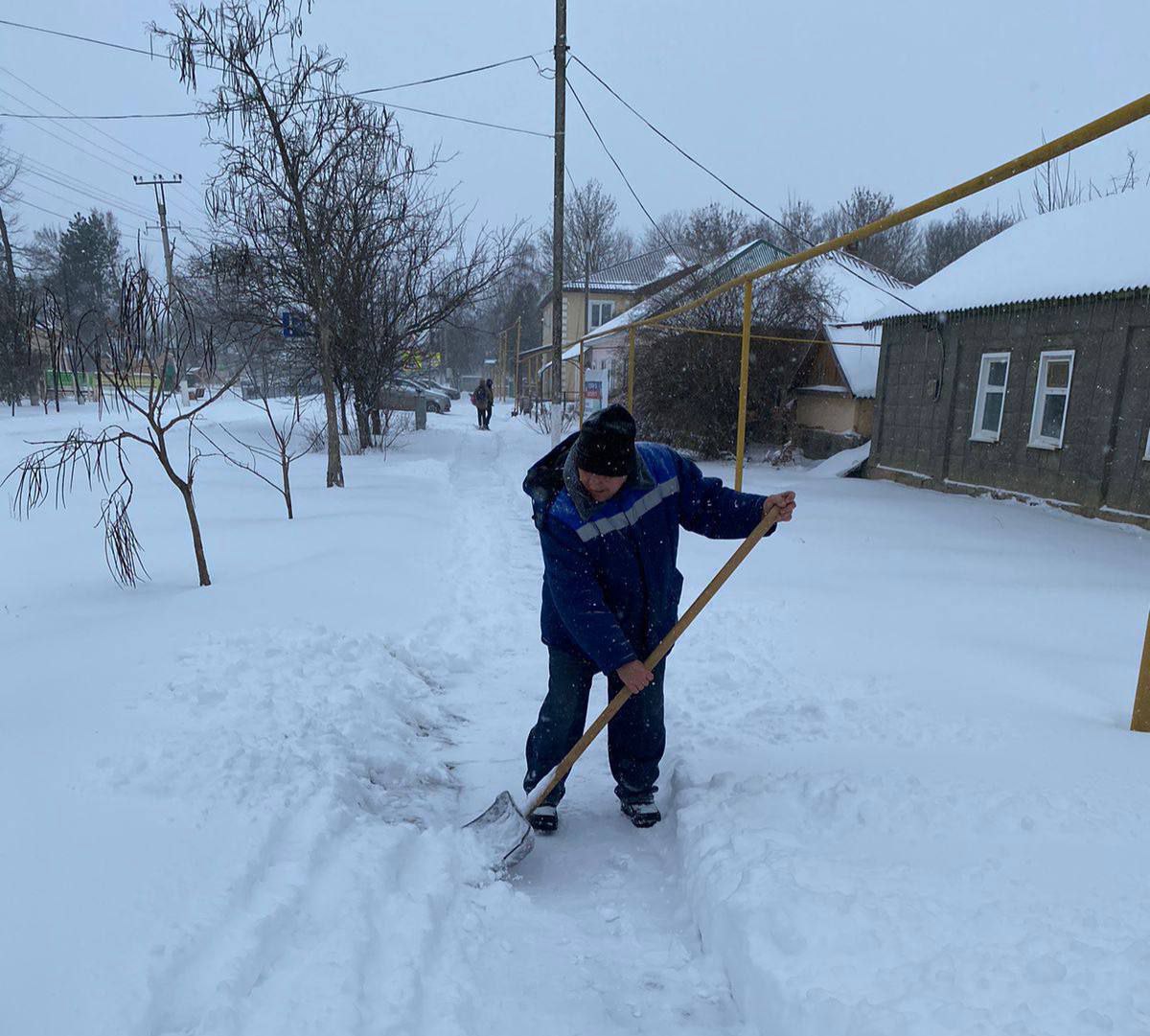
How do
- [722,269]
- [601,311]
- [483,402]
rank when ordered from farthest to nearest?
[601,311] < [483,402] < [722,269]

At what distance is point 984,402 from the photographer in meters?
11.2

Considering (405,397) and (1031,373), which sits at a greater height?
(1031,373)

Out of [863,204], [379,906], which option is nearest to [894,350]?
[379,906]

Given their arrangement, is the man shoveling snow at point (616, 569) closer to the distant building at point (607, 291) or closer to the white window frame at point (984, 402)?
the white window frame at point (984, 402)

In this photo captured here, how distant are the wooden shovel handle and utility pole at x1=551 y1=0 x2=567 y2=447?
35.6 feet

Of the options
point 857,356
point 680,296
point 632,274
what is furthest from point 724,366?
point 632,274

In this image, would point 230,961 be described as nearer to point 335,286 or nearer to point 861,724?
point 861,724

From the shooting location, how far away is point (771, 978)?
6.25 ft

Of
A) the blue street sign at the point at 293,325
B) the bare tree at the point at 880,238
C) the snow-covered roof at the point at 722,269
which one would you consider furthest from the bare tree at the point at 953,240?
the blue street sign at the point at 293,325

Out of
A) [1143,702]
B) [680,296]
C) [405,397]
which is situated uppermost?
[680,296]

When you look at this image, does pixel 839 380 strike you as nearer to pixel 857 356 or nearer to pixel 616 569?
pixel 857 356

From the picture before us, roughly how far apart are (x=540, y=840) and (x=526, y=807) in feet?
0.47

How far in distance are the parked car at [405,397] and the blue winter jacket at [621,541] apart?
1320 centimetres

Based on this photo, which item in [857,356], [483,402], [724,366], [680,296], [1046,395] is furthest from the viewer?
[483,402]
